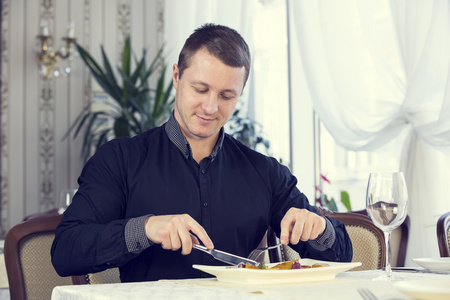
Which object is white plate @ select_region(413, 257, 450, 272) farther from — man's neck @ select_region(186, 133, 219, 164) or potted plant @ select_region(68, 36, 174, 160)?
potted plant @ select_region(68, 36, 174, 160)

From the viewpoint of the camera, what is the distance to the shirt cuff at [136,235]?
1232 mm

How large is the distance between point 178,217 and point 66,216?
393mm

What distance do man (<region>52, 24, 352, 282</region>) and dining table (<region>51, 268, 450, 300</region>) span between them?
11.9 inches

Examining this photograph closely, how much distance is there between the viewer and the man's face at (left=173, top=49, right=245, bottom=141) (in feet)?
5.14

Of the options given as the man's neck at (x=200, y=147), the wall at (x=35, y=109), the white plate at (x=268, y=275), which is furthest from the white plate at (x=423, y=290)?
the wall at (x=35, y=109)

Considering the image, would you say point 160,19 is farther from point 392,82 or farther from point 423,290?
point 423,290

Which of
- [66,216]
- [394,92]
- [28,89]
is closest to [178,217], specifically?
[66,216]

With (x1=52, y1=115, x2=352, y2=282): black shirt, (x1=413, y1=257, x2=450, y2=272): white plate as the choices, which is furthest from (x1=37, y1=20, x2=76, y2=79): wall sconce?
(x1=413, y1=257, x2=450, y2=272): white plate

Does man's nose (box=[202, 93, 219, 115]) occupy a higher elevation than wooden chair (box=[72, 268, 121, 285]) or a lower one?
higher

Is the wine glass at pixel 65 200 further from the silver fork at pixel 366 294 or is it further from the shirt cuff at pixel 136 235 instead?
the silver fork at pixel 366 294

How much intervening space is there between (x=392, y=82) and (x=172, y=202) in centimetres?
172

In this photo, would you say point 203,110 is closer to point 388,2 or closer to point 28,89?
point 388,2

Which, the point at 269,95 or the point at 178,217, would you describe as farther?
the point at 269,95

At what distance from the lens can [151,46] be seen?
16.5ft
